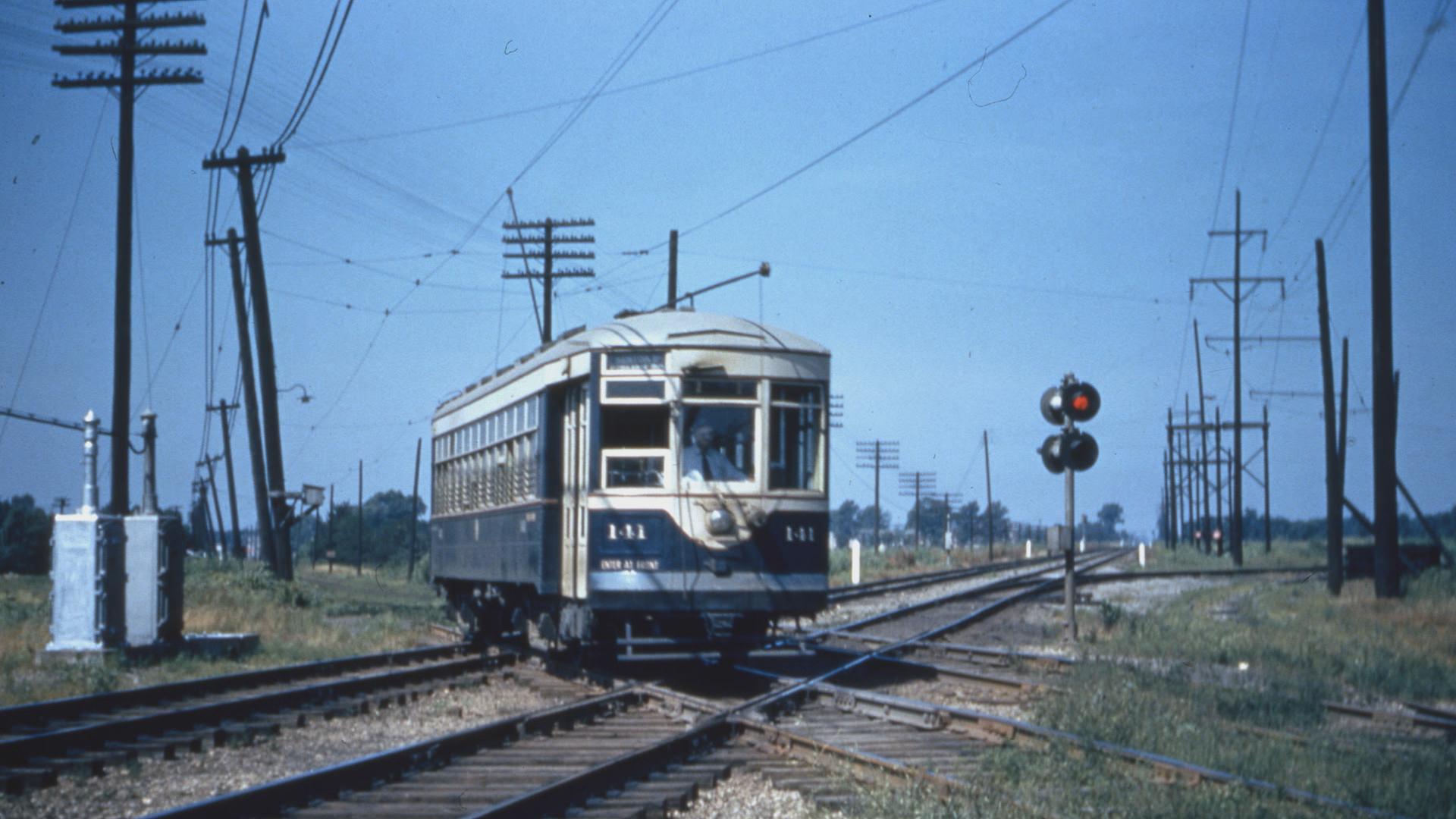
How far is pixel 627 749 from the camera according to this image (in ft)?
31.2

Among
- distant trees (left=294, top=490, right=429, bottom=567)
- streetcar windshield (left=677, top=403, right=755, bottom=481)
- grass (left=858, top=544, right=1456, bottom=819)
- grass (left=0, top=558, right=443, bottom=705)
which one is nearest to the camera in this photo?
grass (left=858, top=544, right=1456, bottom=819)

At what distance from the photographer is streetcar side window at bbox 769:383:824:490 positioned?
42.7ft

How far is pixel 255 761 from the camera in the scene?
9492 millimetres

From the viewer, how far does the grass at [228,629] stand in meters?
14.2

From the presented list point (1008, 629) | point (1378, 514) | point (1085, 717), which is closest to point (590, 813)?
point (1085, 717)

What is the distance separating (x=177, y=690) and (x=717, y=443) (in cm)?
524

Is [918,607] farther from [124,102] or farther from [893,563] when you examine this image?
[893,563]

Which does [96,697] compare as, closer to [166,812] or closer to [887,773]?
[166,812]

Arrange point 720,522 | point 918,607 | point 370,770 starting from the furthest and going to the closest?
point 918,607
point 720,522
point 370,770

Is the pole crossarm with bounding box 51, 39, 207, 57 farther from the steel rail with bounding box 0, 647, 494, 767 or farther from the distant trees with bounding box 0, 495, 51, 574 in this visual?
the distant trees with bounding box 0, 495, 51, 574

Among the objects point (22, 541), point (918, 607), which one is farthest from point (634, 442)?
point (22, 541)

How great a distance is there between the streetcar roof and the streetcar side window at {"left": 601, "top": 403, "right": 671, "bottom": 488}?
59cm

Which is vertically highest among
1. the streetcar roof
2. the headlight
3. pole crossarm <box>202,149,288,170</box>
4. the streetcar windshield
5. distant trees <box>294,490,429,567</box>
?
pole crossarm <box>202,149,288,170</box>

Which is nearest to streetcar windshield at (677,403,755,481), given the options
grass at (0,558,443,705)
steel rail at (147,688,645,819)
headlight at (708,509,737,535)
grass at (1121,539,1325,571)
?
headlight at (708,509,737,535)
